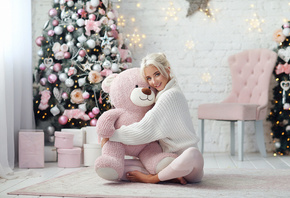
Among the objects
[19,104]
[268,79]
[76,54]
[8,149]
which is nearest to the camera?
[8,149]

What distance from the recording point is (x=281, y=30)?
15.5 ft

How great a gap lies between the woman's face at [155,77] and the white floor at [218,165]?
1025 mm

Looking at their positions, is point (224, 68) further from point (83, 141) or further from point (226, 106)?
point (83, 141)

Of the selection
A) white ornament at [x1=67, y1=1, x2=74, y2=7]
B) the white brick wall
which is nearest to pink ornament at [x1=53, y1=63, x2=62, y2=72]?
white ornament at [x1=67, y1=1, x2=74, y2=7]

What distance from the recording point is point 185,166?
241 centimetres

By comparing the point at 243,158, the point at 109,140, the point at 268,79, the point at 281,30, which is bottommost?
the point at 243,158

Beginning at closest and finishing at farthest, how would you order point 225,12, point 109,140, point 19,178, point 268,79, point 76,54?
1. point 109,140
2. point 19,178
3. point 76,54
4. point 268,79
5. point 225,12

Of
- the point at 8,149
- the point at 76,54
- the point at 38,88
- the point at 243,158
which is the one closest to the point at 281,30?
the point at 243,158

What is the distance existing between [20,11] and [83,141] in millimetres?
1302

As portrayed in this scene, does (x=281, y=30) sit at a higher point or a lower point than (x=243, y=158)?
higher

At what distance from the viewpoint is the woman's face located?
280cm

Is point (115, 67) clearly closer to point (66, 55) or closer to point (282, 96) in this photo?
point (66, 55)

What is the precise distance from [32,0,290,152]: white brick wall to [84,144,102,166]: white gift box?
1.47m

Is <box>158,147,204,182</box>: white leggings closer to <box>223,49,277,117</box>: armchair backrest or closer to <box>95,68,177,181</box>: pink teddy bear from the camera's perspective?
<box>95,68,177,181</box>: pink teddy bear
